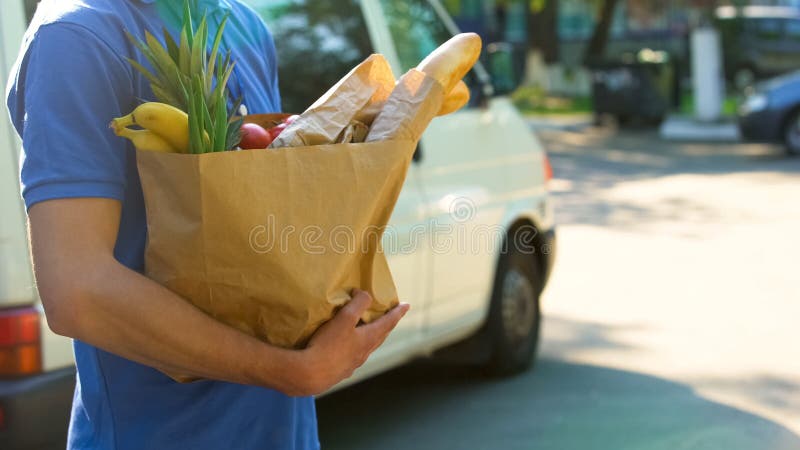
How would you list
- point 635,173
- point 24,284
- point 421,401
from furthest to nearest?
point 635,173 < point 421,401 < point 24,284

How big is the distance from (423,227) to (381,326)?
307 cm

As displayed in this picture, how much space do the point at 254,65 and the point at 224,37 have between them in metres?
0.10

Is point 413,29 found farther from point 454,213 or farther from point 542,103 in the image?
point 542,103

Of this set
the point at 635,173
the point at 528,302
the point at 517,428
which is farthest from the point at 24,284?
the point at 635,173

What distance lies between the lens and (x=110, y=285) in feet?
5.05

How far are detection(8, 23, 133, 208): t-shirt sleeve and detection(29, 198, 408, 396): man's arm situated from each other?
1.1 inches

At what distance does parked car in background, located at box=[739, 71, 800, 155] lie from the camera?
53.0ft

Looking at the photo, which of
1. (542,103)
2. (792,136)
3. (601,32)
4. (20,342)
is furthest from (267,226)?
(601,32)

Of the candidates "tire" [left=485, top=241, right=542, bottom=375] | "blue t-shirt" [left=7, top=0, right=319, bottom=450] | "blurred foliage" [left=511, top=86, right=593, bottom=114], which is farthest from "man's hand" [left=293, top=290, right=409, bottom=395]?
"blurred foliage" [left=511, top=86, right=593, bottom=114]

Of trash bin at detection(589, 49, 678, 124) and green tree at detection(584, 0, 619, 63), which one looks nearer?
trash bin at detection(589, 49, 678, 124)

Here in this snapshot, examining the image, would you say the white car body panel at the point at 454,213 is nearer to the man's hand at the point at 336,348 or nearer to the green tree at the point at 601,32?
the man's hand at the point at 336,348


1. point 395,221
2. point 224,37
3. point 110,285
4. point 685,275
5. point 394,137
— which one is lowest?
point 685,275

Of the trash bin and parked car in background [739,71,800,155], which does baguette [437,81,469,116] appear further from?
the trash bin

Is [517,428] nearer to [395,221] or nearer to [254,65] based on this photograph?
[395,221]
